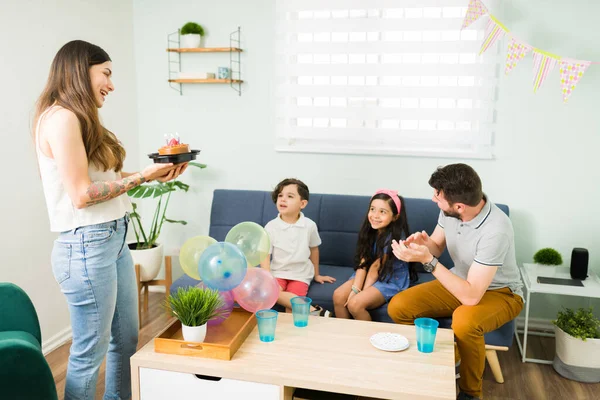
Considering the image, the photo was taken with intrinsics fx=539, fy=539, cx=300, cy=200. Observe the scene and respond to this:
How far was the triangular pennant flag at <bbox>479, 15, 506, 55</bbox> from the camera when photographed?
2992 mm

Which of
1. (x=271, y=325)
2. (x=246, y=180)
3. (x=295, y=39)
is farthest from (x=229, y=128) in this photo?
(x=271, y=325)

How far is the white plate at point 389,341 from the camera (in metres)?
1.96

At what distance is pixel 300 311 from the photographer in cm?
216

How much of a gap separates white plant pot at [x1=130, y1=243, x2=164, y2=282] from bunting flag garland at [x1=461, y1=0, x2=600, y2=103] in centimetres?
227

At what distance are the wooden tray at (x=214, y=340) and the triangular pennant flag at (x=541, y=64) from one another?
2056mm

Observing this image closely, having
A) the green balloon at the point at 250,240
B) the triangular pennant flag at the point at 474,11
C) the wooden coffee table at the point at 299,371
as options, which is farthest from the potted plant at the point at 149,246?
the triangular pennant flag at the point at 474,11

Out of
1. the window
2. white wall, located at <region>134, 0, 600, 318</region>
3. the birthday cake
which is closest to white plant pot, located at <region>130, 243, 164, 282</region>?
white wall, located at <region>134, 0, 600, 318</region>

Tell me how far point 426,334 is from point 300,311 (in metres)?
0.51

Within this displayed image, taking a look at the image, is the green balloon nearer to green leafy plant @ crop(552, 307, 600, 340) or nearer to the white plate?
the white plate

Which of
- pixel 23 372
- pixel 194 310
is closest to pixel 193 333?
pixel 194 310

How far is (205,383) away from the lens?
1.87m

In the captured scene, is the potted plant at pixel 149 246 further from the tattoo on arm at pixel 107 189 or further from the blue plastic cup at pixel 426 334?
the blue plastic cup at pixel 426 334

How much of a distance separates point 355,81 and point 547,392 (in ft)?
6.62

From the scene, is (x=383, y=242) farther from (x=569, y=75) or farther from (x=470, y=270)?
(x=569, y=75)
